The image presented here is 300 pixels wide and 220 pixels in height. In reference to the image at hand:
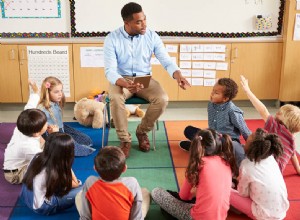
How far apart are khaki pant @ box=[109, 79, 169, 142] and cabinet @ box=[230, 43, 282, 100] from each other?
1.62m

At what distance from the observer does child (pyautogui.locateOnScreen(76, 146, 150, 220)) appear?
201cm

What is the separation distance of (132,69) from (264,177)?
1794 millimetres

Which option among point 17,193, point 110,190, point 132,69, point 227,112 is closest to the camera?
point 110,190

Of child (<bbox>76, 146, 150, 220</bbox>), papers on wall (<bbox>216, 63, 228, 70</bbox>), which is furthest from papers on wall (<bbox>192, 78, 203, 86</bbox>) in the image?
child (<bbox>76, 146, 150, 220</bbox>)

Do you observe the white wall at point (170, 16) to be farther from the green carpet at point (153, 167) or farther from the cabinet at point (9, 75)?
the green carpet at point (153, 167)

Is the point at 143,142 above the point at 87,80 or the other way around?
the other way around

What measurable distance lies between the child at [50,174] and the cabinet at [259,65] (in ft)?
9.95

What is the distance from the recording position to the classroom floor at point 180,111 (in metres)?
4.59

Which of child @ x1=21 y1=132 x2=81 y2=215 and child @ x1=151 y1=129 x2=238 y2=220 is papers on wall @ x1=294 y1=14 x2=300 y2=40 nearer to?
child @ x1=151 y1=129 x2=238 y2=220

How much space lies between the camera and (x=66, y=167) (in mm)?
2357

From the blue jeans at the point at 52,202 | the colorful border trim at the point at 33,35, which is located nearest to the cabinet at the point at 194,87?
the colorful border trim at the point at 33,35

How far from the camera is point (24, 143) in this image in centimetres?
266

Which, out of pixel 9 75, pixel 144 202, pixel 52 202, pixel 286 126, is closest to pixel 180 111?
pixel 9 75

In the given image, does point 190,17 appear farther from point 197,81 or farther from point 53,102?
point 53,102
